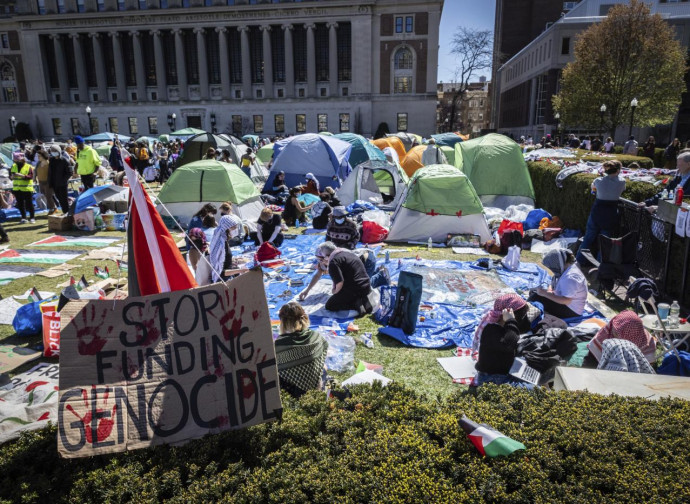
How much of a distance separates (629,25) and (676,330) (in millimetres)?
30413

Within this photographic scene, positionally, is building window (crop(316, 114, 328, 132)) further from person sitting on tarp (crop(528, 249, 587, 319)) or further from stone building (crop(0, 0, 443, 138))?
person sitting on tarp (crop(528, 249, 587, 319))

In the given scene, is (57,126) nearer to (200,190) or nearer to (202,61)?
(202,61)

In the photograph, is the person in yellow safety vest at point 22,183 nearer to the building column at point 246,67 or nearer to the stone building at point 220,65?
the stone building at point 220,65

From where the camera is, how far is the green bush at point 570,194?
9.02 metres

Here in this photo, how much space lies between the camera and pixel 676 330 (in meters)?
4.85

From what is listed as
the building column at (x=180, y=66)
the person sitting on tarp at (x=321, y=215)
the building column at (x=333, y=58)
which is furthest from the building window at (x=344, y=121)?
the person sitting on tarp at (x=321, y=215)

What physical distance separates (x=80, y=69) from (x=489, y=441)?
6723cm

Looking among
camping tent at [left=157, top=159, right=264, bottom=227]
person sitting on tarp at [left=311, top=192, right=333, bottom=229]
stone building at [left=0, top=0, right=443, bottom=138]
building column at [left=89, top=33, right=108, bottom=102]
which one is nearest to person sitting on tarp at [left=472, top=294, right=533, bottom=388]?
person sitting on tarp at [left=311, top=192, right=333, bottom=229]

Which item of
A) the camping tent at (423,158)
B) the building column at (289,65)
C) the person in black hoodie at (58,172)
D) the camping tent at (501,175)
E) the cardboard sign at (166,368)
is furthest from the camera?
the building column at (289,65)

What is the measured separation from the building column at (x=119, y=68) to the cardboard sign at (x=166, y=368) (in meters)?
62.3

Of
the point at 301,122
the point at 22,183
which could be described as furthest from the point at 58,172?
the point at 301,122

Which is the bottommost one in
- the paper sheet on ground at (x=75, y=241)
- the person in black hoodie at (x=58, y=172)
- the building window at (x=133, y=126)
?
the paper sheet on ground at (x=75, y=241)

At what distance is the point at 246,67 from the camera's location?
2131 inches

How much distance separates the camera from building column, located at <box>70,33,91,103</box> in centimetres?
5575
